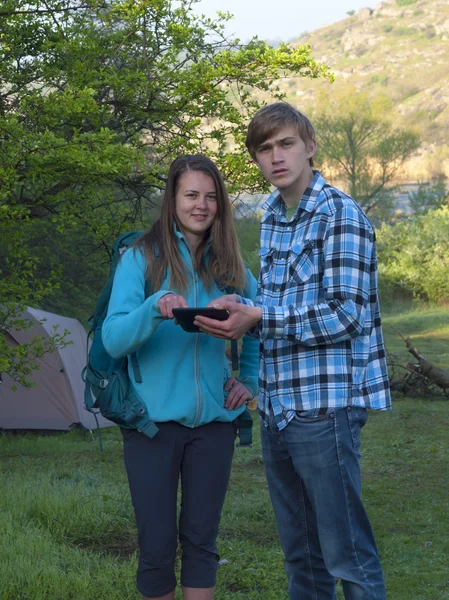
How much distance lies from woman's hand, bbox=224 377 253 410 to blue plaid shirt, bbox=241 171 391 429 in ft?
0.90

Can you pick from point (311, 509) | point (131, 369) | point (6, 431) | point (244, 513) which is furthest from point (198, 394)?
point (6, 431)

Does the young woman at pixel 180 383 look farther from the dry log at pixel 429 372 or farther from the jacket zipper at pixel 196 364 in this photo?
the dry log at pixel 429 372

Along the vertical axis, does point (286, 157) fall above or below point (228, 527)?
above

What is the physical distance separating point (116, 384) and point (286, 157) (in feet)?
2.96

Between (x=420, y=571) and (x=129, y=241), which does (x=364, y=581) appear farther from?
(x=420, y=571)

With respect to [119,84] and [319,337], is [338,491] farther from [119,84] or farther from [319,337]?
[119,84]

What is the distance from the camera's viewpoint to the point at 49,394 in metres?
11.1

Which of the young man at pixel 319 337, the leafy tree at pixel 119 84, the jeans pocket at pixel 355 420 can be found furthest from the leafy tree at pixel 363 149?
the jeans pocket at pixel 355 420

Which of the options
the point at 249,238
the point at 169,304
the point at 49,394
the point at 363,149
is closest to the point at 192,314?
the point at 169,304

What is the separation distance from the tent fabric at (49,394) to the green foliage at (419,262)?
1493 centimetres

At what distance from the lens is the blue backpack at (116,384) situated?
2680 millimetres

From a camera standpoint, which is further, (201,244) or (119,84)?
(119,84)

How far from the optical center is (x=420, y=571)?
4.61 metres

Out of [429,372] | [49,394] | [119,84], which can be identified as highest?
[119,84]
